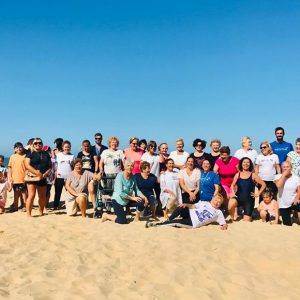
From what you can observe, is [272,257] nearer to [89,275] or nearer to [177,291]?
[177,291]

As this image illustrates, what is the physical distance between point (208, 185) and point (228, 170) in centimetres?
73

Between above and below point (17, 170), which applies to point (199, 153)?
above

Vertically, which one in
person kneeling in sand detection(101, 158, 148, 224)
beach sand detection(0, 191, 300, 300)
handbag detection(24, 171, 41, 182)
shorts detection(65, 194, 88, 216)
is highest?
handbag detection(24, 171, 41, 182)

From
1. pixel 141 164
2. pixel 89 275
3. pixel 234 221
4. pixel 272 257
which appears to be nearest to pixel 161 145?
pixel 141 164

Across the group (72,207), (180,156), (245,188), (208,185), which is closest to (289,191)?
(245,188)

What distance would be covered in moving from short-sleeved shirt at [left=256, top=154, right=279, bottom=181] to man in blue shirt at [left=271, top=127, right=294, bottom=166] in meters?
0.42

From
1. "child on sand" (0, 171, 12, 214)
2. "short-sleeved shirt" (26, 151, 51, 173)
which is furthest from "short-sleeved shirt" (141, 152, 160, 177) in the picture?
"child on sand" (0, 171, 12, 214)

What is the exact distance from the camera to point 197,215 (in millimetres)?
7574

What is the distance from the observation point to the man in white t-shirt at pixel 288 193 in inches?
316

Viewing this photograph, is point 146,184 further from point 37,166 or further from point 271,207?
point 271,207

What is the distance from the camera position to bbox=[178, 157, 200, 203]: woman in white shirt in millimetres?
8378

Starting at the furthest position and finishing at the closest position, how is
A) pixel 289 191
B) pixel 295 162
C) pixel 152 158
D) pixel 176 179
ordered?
pixel 152 158 → pixel 176 179 → pixel 295 162 → pixel 289 191

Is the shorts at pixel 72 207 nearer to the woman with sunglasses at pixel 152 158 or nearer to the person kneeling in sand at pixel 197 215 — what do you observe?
the woman with sunglasses at pixel 152 158

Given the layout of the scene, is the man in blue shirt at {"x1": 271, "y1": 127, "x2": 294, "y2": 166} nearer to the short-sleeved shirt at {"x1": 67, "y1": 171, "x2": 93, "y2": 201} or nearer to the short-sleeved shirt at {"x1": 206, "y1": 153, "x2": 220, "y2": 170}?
the short-sleeved shirt at {"x1": 206, "y1": 153, "x2": 220, "y2": 170}
